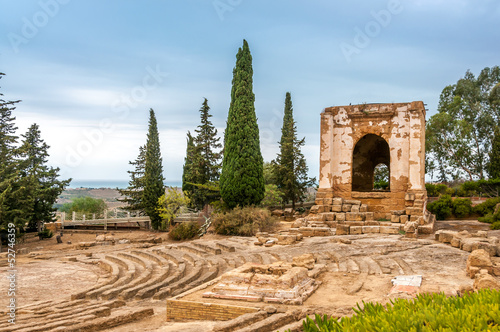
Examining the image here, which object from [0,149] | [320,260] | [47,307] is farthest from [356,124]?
[0,149]


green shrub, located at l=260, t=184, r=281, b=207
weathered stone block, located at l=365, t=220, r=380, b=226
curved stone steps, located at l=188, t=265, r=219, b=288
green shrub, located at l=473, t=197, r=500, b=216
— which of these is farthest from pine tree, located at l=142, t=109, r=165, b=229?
green shrub, located at l=473, t=197, r=500, b=216

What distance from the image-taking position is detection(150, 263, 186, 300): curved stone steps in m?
9.99

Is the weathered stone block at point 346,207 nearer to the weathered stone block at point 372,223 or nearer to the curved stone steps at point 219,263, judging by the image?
the weathered stone block at point 372,223

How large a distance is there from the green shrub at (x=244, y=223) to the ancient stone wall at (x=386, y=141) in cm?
276

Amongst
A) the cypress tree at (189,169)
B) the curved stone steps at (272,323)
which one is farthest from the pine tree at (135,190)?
the curved stone steps at (272,323)

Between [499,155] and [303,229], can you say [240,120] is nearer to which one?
[303,229]

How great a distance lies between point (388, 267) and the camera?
10.5m

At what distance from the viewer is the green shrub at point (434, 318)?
3561mm

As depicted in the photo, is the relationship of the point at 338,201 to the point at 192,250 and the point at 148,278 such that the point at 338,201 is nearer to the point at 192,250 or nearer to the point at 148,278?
the point at 192,250

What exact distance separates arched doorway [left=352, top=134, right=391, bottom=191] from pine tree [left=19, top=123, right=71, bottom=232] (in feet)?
60.6

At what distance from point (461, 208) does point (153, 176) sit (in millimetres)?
20034

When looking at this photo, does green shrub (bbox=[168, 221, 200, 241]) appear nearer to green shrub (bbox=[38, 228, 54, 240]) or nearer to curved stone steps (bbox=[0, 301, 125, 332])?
green shrub (bbox=[38, 228, 54, 240])

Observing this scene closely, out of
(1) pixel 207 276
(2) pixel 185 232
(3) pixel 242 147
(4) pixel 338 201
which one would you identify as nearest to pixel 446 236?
(4) pixel 338 201

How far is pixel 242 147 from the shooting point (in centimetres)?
2247
